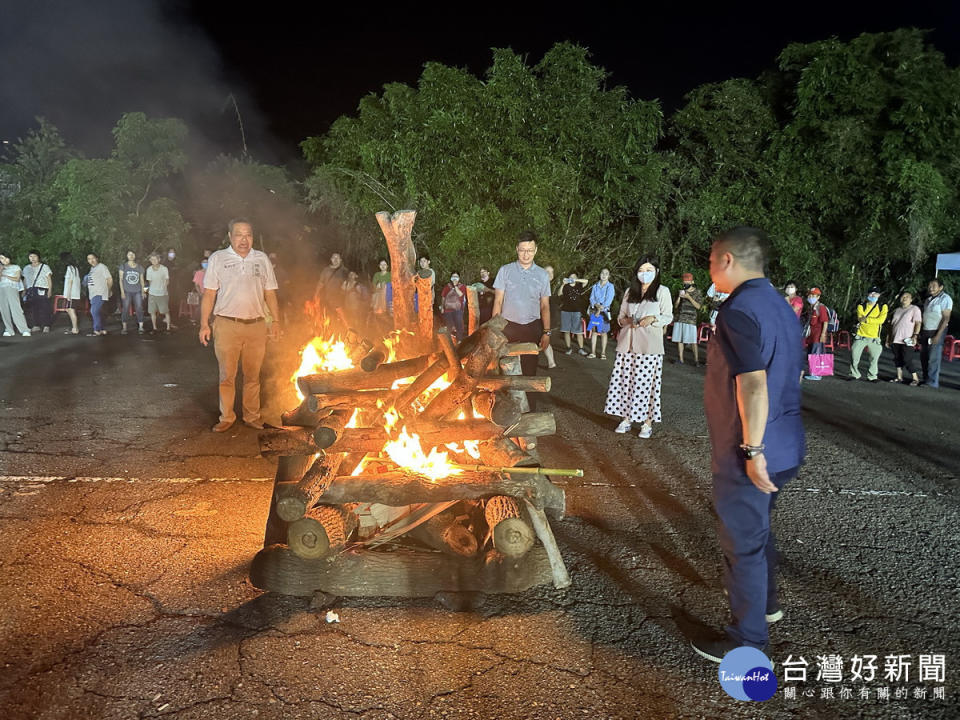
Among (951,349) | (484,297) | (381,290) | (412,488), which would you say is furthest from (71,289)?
(951,349)

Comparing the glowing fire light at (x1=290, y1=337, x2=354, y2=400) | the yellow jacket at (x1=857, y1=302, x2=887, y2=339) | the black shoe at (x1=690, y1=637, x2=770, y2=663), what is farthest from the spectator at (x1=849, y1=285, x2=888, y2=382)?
the black shoe at (x1=690, y1=637, x2=770, y2=663)

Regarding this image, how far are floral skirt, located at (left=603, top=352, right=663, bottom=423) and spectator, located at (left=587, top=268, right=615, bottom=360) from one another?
5801 mm

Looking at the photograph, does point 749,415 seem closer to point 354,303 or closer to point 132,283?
point 354,303

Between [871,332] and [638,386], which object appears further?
[871,332]

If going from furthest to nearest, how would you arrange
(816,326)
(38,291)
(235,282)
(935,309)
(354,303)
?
(38,291) < (354,303) < (816,326) < (935,309) < (235,282)

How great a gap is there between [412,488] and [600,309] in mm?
9964

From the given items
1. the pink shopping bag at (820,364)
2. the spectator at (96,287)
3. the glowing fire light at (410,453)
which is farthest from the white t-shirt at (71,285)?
the pink shopping bag at (820,364)

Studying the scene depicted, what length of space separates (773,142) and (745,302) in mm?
20360

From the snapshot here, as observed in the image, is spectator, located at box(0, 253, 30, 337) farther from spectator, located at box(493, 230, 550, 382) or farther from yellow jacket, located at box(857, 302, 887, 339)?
yellow jacket, located at box(857, 302, 887, 339)

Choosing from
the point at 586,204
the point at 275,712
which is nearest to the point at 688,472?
the point at 275,712

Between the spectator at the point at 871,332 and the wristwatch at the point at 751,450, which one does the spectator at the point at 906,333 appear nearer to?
the spectator at the point at 871,332

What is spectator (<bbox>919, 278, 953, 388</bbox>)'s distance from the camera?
35.1ft

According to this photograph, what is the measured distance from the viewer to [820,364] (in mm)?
11102

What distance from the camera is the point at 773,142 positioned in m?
20.4
